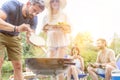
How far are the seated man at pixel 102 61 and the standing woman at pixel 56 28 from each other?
46 centimetres

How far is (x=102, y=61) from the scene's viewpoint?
470 cm

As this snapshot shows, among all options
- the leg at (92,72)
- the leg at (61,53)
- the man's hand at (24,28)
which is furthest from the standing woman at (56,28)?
the leg at (92,72)

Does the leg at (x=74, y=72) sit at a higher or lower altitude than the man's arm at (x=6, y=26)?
lower

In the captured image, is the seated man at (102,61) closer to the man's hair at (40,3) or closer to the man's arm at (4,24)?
the man's hair at (40,3)

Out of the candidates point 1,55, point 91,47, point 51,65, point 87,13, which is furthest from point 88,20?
point 1,55

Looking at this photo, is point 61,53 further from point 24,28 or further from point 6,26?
point 6,26

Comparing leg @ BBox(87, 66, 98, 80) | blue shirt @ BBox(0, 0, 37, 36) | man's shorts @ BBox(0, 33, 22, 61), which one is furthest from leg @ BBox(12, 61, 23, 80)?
Result: leg @ BBox(87, 66, 98, 80)

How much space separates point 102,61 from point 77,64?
0.35 metres

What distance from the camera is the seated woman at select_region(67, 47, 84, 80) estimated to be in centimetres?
464

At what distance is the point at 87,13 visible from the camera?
4.68 meters

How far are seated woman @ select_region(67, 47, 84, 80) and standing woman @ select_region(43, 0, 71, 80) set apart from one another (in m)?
0.13

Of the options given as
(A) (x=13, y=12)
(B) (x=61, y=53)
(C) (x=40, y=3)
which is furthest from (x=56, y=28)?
(A) (x=13, y=12)

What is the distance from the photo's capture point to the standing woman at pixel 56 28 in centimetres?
458

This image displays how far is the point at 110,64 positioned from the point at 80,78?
46cm
